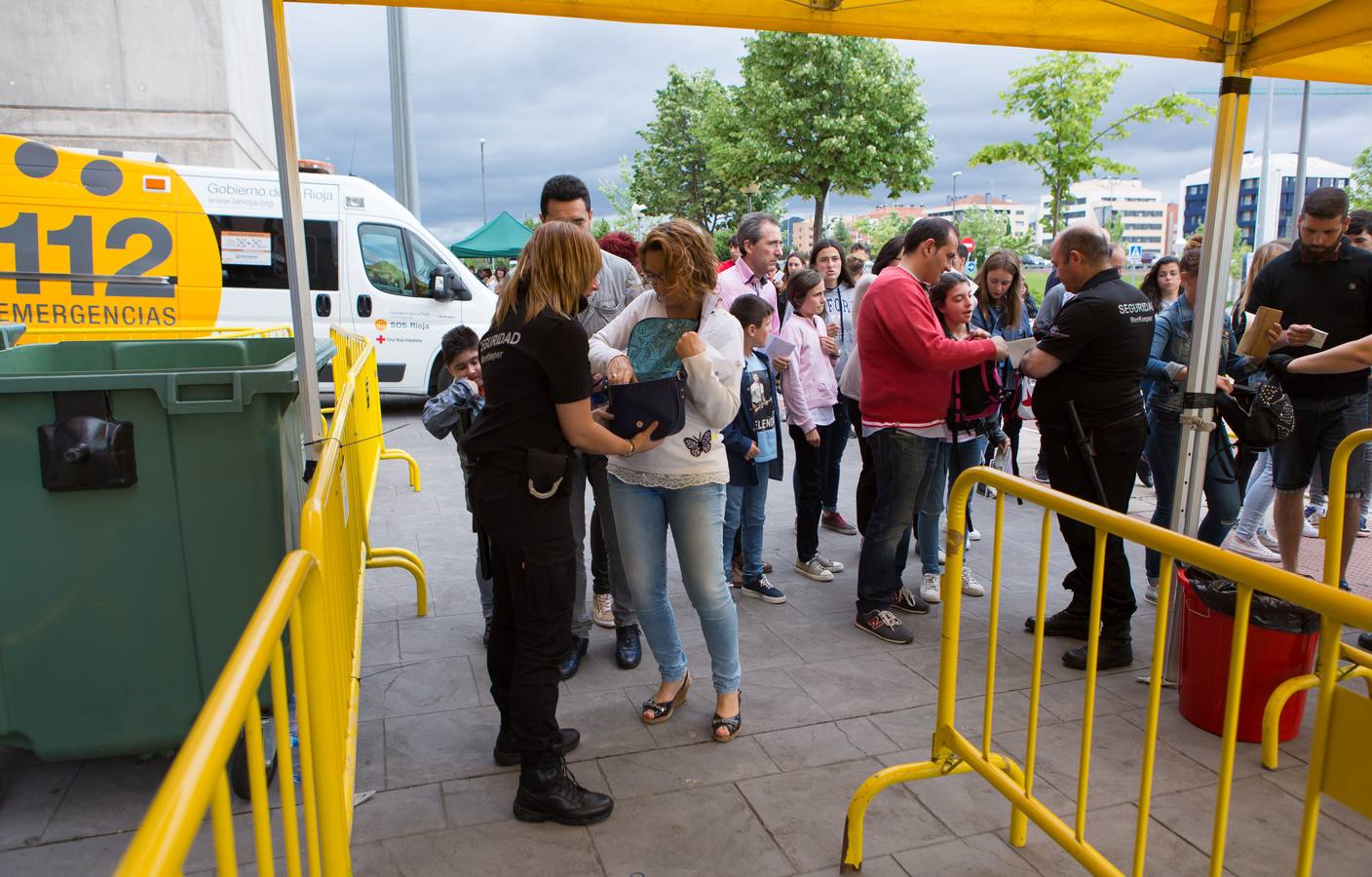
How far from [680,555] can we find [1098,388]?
77.7 inches

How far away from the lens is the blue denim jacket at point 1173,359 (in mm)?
4820

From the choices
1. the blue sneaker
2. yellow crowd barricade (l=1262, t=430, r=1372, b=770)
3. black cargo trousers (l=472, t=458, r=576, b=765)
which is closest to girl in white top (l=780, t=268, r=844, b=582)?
the blue sneaker

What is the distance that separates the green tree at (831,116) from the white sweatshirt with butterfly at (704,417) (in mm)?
21024

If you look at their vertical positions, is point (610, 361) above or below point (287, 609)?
above

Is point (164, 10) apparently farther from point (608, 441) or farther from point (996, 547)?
point (996, 547)

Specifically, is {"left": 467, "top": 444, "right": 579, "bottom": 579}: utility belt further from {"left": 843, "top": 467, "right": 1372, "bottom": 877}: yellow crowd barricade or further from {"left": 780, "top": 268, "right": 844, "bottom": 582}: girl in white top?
{"left": 780, "top": 268, "right": 844, "bottom": 582}: girl in white top

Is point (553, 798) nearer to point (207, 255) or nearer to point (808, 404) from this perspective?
point (808, 404)

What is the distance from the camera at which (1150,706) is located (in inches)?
73.8

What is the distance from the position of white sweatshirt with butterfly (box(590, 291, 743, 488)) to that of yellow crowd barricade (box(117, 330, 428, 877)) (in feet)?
3.14

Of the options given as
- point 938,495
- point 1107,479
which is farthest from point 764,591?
point 1107,479

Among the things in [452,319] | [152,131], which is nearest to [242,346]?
[452,319]

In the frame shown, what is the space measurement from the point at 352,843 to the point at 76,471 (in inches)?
53.4

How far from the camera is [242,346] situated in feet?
12.8

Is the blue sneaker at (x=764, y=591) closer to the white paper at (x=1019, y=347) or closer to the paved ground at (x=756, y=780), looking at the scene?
the paved ground at (x=756, y=780)
